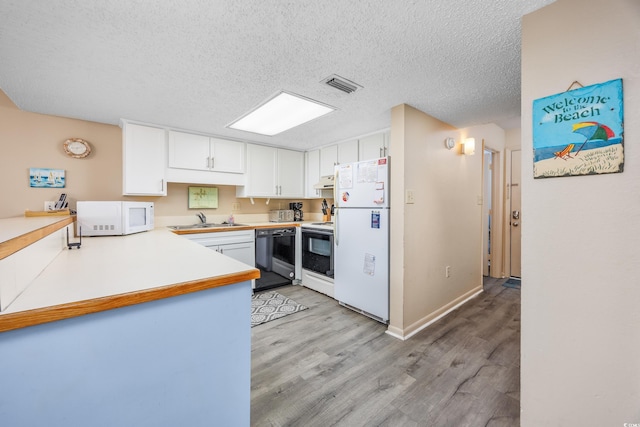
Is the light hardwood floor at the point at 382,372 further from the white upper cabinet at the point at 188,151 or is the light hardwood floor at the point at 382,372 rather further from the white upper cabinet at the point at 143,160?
the white upper cabinet at the point at 188,151

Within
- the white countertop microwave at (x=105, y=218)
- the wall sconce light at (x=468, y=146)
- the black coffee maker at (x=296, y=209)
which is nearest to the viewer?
the white countertop microwave at (x=105, y=218)

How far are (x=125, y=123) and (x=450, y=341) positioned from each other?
3.82 meters

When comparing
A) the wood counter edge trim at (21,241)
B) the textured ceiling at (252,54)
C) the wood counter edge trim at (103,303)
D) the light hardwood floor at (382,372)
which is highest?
the textured ceiling at (252,54)

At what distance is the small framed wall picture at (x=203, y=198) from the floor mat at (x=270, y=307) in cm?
144

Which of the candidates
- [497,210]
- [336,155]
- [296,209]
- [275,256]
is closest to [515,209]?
[497,210]

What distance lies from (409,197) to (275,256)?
2015 millimetres

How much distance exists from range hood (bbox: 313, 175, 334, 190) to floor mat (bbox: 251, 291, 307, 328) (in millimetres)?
1599

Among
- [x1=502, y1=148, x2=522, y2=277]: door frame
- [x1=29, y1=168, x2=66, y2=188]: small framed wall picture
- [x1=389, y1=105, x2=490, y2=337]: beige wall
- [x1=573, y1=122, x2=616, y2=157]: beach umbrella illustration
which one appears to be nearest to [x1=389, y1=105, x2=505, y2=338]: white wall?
[x1=389, y1=105, x2=490, y2=337]: beige wall

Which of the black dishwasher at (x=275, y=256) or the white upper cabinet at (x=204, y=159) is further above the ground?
the white upper cabinet at (x=204, y=159)

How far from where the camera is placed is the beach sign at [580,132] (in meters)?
1.02

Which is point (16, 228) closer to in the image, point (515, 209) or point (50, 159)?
point (50, 159)

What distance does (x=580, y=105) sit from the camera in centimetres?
109

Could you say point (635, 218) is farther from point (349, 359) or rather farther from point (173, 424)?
point (173, 424)

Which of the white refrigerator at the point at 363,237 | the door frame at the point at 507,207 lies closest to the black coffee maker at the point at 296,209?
the white refrigerator at the point at 363,237
